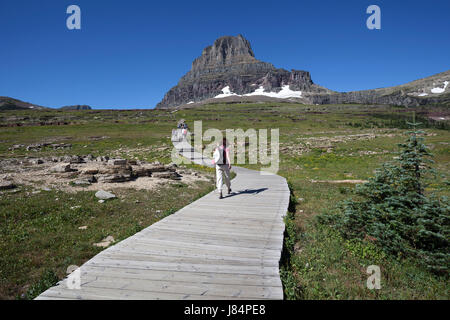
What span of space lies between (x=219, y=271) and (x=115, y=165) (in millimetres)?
13047

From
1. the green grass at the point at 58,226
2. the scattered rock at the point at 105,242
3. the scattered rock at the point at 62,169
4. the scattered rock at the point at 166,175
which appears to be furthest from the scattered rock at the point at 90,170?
the scattered rock at the point at 105,242

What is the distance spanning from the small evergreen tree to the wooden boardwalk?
2524mm

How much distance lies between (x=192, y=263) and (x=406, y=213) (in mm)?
5576

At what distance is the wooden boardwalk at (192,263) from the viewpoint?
13.4ft

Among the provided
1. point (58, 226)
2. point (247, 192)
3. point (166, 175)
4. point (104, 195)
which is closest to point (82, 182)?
point (104, 195)

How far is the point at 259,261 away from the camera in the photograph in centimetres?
518

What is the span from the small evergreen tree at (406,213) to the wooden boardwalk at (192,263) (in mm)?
2524

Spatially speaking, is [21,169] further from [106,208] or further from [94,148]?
Result: [94,148]

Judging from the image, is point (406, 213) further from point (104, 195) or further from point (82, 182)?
point (82, 182)

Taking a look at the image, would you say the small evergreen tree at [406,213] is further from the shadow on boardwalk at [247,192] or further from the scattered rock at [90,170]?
the scattered rock at [90,170]

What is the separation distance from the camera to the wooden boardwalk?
161 inches

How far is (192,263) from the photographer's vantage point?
5082mm

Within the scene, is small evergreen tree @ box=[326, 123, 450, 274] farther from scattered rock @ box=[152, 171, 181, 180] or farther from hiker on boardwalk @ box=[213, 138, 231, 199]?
scattered rock @ box=[152, 171, 181, 180]
